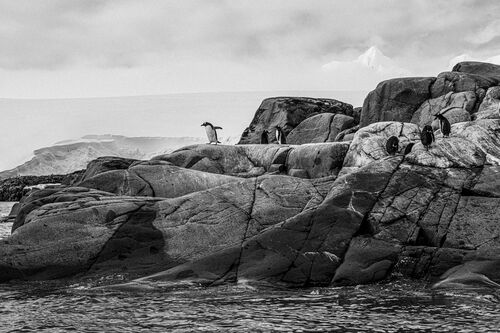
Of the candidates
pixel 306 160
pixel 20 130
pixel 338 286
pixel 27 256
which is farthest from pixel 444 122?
pixel 20 130

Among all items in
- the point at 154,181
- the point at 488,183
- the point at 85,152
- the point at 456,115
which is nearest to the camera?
the point at 488,183

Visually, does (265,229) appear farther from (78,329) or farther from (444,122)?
(444,122)

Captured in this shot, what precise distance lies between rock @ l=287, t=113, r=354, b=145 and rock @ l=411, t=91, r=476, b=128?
3.71 meters

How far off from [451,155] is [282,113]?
22.4 m

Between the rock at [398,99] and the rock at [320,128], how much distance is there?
1.48m

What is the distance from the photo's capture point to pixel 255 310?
9.75m

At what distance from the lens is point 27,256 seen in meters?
13.6

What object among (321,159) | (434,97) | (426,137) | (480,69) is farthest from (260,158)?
(480,69)

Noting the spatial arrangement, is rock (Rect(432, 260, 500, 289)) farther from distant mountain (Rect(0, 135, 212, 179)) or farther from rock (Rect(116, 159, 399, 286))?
distant mountain (Rect(0, 135, 212, 179))

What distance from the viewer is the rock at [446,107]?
25.9m

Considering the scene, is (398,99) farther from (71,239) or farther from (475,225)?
(71,239)

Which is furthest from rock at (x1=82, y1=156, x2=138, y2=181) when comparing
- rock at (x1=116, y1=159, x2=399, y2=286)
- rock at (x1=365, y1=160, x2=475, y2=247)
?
rock at (x1=365, y1=160, x2=475, y2=247)

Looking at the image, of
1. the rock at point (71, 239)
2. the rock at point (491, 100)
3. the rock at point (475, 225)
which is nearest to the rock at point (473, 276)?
the rock at point (475, 225)

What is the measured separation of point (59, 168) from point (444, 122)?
5226cm
